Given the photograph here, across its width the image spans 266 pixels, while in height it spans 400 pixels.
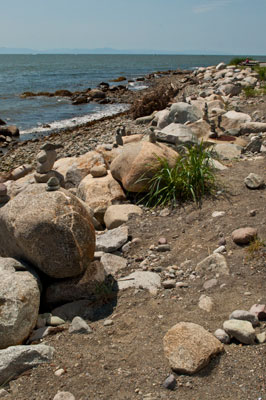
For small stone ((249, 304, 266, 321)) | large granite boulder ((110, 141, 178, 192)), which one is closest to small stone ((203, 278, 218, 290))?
small stone ((249, 304, 266, 321))

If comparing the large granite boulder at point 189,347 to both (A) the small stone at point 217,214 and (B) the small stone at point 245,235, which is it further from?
(A) the small stone at point 217,214

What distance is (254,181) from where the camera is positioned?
5.54 metres

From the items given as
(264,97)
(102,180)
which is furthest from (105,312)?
(264,97)

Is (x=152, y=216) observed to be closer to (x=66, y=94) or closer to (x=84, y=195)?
(x=84, y=195)

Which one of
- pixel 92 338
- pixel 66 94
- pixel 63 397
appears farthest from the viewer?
pixel 66 94

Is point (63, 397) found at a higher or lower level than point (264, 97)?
lower

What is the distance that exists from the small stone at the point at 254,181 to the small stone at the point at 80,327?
3257 millimetres

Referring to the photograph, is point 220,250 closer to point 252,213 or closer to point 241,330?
point 252,213

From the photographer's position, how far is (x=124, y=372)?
284cm

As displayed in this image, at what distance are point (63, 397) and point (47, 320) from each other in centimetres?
114

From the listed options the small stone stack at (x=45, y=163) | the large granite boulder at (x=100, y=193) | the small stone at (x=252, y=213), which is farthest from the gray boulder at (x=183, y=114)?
the small stone at (x=252, y=213)

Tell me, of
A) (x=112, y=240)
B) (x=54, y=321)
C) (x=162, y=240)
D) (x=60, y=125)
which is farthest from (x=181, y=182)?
(x=60, y=125)

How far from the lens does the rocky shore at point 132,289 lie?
109 inches

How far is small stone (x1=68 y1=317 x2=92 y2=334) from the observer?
3436 millimetres
